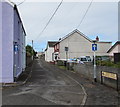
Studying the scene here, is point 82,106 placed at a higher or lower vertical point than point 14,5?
lower

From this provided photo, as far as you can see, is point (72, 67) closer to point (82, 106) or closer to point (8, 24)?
point (8, 24)

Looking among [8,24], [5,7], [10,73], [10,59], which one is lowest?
[10,73]

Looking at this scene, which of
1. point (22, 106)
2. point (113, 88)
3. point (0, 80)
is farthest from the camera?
point (0, 80)

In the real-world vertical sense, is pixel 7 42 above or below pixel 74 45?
below

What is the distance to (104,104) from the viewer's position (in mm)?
6758

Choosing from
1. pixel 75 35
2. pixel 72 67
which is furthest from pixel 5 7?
pixel 75 35

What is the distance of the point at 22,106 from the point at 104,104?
3200mm

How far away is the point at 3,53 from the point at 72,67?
12.4 metres

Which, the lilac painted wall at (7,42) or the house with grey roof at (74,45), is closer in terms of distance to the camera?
the lilac painted wall at (7,42)

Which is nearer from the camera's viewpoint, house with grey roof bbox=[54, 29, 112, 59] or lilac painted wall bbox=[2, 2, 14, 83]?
lilac painted wall bbox=[2, 2, 14, 83]

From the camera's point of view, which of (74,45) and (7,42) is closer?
(7,42)

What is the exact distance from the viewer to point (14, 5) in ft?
41.2

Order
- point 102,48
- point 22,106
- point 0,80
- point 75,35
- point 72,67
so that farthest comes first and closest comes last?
point 102,48 → point 75,35 → point 72,67 → point 0,80 → point 22,106

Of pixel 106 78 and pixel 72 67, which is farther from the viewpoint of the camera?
pixel 72 67
